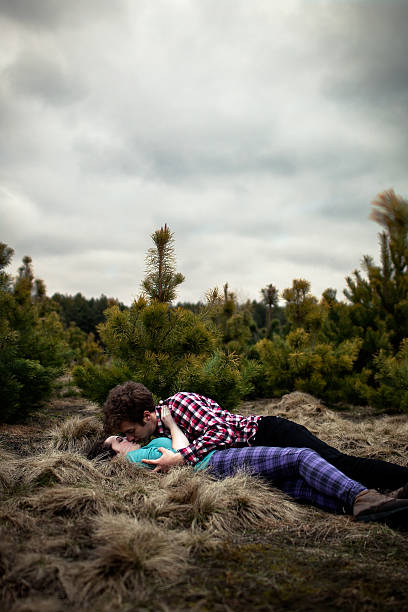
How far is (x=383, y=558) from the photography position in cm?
192

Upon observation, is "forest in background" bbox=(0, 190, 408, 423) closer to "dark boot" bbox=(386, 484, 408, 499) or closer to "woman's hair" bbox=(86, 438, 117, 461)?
Result: "woman's hair" bbox=(86, 438, 117, 461)

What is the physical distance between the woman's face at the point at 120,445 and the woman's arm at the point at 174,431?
0.33 meters

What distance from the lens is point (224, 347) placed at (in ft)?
36.2

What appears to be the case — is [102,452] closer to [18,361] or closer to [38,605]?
[38,605]

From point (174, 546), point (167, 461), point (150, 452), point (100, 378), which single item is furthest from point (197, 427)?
point (100, 378)

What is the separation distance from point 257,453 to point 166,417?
0.77m

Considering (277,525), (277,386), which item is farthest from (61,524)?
(277,386)

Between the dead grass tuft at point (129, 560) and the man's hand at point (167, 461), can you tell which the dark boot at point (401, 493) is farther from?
the man's hand at point (167, 461)

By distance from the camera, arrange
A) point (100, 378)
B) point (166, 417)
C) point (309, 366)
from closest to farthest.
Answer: point (166, 417) → point (100, 378) → point (309, 366)

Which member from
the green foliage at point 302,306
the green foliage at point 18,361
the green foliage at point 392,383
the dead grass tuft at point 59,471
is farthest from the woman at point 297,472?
the green foliage at point 302,306

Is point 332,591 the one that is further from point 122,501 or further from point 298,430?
point 298,430

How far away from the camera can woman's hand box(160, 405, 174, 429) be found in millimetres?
3261

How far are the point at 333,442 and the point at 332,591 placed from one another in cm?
328

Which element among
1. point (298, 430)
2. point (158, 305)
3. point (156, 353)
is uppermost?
point (158, 305)
